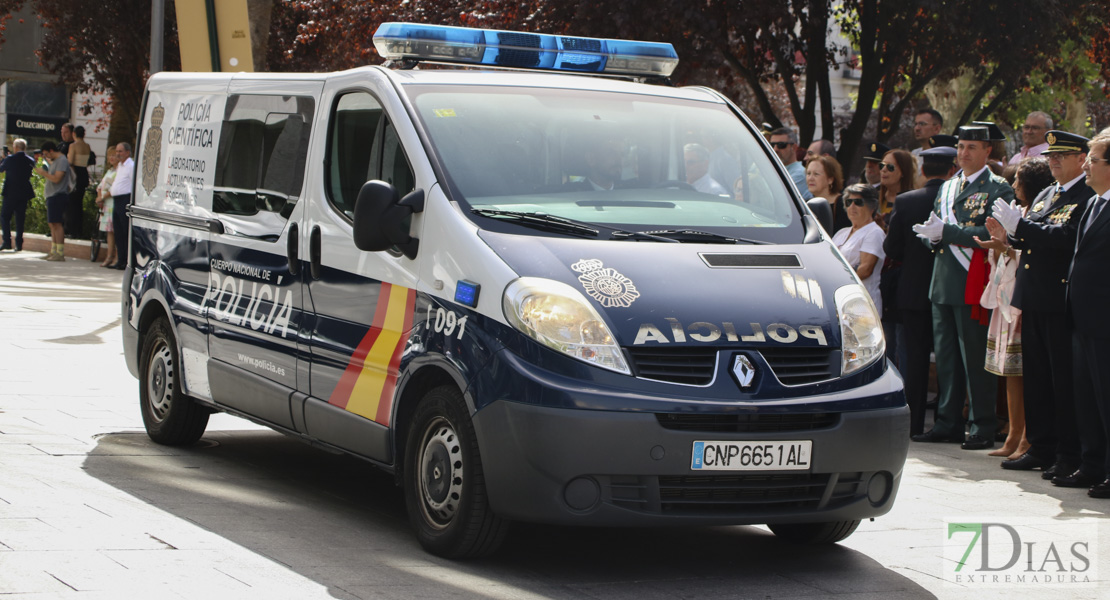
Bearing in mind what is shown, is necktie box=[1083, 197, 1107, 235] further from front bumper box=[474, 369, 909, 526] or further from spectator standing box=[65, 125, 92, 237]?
spectator standing box=[65, 125, 92, 237]

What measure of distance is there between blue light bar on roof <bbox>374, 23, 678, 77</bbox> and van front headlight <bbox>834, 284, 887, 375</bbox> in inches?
80.6

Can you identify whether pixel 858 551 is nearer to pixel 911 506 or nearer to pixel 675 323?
pixel 911 506

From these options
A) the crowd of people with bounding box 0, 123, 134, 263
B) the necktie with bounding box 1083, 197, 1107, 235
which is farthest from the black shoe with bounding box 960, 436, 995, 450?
the crowd of people with bounding box 0, 123, 134, 263

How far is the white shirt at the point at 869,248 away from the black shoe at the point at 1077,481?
210cm

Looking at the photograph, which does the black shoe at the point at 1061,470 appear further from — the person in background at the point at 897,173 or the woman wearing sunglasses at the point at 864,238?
the person in background at the point at 897,173

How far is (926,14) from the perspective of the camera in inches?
689

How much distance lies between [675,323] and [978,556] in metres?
1.96

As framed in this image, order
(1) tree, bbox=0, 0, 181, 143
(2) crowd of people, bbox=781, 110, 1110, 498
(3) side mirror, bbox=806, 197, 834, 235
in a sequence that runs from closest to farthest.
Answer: (3) side mirror, bbox=806, 197, 834, 235
(2) crowd of people, bbox=781, 110, 1110, 498
(1) tree, bbox=0, 0, 181, 143

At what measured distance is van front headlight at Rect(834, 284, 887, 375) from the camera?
5750mm

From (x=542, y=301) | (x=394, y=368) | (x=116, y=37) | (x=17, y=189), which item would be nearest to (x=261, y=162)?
(x=394, y=368)

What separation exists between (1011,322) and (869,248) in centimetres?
136

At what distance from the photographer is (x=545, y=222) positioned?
19.1 ft

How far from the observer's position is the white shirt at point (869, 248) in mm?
10000

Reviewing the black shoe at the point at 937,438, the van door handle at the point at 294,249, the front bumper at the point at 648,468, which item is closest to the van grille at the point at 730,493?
the front bumper at the point at 648,468
